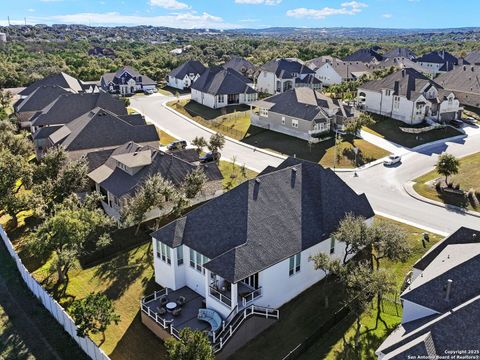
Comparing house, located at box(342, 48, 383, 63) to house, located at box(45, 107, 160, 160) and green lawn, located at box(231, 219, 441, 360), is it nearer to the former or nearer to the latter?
house, located at box(45, 107, 160, 160)

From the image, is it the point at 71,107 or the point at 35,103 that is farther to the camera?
the point at 35,103

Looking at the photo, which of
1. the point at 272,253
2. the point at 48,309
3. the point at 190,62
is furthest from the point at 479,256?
the point at 190,62

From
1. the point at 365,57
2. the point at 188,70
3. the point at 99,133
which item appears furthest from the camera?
the point at 365,57

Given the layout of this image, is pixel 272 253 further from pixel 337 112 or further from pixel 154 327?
pixel 337 112

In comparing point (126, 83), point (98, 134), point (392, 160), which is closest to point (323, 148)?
point (392, 160)

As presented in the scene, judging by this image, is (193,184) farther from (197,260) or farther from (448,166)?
(448,166)
